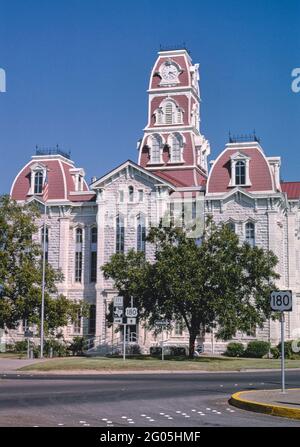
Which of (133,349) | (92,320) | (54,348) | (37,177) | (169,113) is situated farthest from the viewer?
(169,113)

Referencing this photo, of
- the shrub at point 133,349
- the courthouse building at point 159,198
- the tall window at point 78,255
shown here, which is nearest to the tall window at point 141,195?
the courthouse building at point 159,198

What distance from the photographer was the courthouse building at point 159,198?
56188 millimetres

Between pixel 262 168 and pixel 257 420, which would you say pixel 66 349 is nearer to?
pixel 262 168

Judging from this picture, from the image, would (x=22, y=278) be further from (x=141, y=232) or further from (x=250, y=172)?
(x=250, y=172)

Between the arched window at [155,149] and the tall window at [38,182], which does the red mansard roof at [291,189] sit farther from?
the tall window at [38,182]

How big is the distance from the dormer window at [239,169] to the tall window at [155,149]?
751 cm

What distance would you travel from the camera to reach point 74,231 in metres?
60.3

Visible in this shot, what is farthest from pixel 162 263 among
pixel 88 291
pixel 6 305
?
pixel 88 291

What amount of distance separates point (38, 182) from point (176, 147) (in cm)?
1206

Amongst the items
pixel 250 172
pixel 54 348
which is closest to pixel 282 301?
pixel 54 348

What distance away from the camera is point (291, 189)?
61.5 m

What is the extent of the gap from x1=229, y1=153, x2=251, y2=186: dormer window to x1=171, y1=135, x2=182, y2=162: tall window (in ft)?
19.3

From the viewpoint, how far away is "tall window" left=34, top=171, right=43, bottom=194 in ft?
201
